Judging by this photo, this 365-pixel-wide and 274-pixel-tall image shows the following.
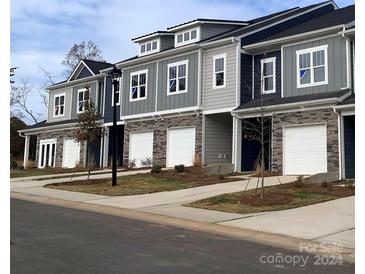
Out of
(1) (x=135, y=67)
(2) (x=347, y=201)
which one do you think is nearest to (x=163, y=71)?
(1) (x=135, y=67)

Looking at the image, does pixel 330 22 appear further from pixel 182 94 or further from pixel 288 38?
pixel 182 94

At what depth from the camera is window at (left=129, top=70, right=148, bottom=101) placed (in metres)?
30.4

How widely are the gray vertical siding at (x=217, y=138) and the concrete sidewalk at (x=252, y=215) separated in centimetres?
718

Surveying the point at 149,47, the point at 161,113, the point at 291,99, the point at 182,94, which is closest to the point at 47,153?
the point at 149,47

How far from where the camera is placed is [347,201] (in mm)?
14586

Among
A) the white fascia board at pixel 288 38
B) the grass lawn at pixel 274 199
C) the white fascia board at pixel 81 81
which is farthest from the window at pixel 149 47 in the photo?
the grass lawn at pixel 274 199

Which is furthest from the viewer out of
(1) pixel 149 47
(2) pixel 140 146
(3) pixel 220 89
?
(1) pixel 149 47

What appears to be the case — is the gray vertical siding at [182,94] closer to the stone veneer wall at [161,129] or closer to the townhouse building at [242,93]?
the townhouse building at [242,93]

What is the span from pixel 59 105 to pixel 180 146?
16265mm

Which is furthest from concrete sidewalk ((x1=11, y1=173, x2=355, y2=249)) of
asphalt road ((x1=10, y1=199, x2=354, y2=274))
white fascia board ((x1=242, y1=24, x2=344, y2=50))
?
white fascia board ((x1=242, y1=24, x2=344, y2=50))

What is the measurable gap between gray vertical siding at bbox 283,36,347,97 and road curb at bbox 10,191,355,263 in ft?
40.4

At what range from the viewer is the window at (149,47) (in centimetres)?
3120

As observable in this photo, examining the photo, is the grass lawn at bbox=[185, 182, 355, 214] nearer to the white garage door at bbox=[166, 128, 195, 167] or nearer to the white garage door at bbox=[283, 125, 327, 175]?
the white garage door at bbox=[283, 125, 327, 175]

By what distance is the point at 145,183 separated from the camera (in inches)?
807
